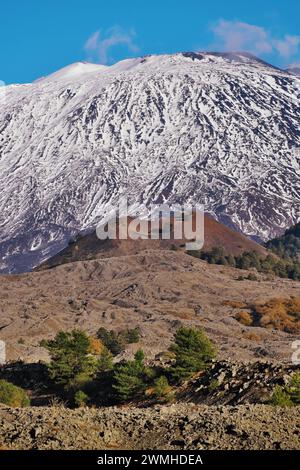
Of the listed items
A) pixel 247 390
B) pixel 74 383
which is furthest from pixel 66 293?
pixel 247 390

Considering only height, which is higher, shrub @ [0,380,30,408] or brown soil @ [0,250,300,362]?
shrub @ [0,380,30,408]

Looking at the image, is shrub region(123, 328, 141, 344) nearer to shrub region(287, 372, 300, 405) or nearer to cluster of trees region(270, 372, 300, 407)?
cluster of trees region(270, 372, 300, 407)

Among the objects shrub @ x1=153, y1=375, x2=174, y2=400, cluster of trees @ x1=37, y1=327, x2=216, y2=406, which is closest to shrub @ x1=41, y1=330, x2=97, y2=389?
cluster of trees @ x1=37, y1=327, x2=216, y2=406

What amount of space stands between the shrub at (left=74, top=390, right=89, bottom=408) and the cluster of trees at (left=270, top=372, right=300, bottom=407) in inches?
353

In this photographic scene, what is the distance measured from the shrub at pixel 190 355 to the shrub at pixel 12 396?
524 cm

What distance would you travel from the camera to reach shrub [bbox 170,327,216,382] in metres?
33.9

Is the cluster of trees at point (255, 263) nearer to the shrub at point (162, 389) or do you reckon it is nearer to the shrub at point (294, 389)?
the shrub at point (162, 389)

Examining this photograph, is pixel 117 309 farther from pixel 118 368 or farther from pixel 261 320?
pixel 118 368

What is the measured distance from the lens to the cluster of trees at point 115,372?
33.7 m

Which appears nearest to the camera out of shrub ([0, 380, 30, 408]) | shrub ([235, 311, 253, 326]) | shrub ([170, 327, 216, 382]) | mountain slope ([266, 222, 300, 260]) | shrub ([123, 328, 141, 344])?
shrub ([0, 380, 30, 408])

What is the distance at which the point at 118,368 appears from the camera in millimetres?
35656

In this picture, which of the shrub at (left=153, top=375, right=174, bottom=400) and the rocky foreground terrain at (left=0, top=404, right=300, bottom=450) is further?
the shrub at (left=153, top=375, right=174, bottom=400)

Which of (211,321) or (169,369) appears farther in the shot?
(211,321)

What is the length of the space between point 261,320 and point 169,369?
43794mm
